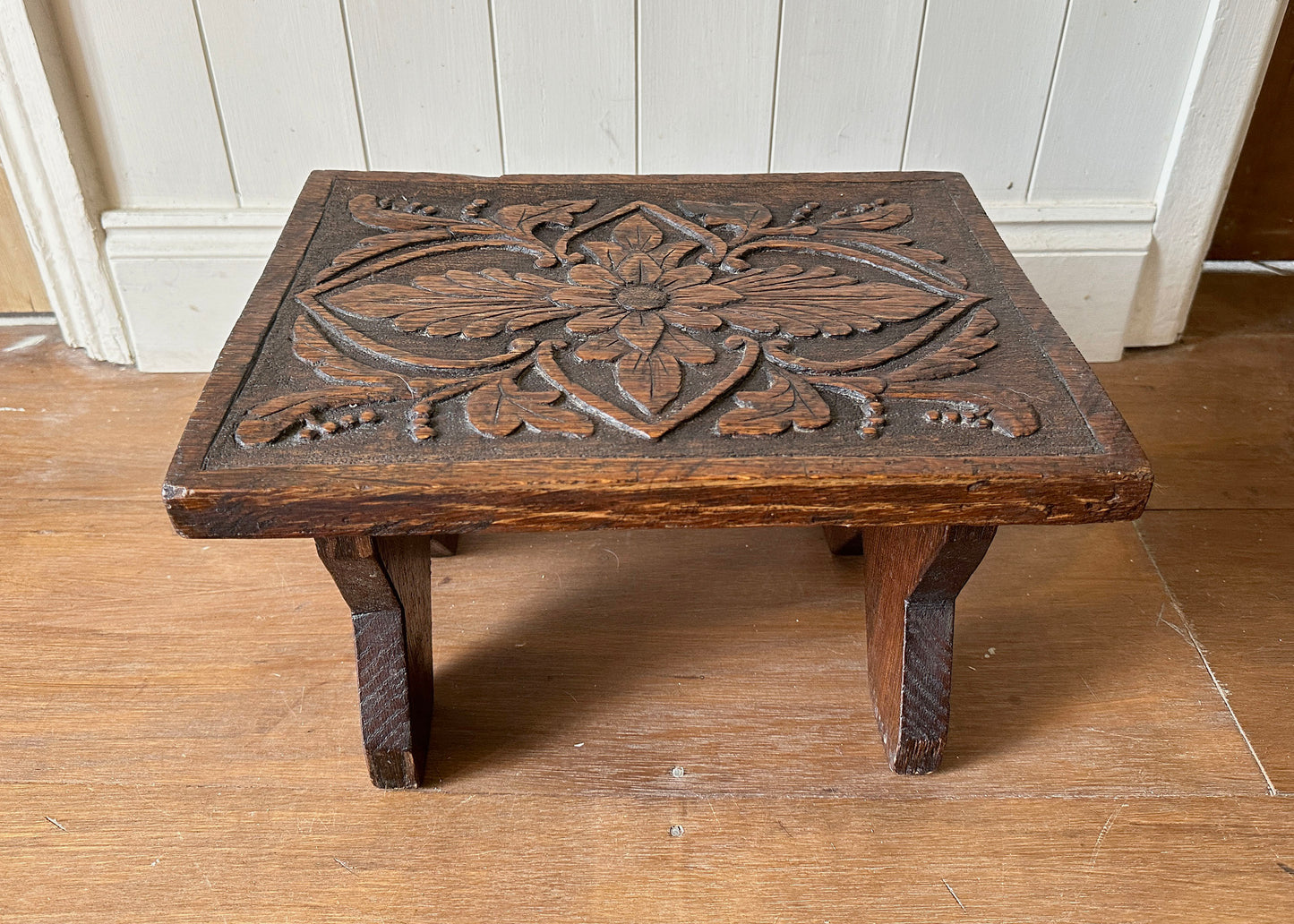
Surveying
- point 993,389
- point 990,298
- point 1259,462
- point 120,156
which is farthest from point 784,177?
point 120,156

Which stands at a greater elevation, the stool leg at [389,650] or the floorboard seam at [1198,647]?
the stool leg at [389,650]

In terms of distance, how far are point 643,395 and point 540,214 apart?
0.37m

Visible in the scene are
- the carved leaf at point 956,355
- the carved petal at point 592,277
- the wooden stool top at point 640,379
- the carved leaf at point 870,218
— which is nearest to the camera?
the wooden stool top at point 640,379

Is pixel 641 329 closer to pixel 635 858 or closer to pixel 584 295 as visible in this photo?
pixel 584 295

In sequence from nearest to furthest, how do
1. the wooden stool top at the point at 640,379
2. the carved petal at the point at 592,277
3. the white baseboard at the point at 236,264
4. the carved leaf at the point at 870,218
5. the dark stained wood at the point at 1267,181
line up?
the wooden stool top at the point at 640,379
the carved petal at the point at 592,277
the carved leaf at the point at 870,218
the white baseboard at the point at 236,264
the dark stained wood at the point at 1267,181

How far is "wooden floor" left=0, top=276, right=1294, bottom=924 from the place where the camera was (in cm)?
90

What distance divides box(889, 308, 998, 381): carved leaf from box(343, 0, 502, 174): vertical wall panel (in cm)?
82

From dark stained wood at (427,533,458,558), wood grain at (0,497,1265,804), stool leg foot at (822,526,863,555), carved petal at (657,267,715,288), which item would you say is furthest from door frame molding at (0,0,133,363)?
stool leg foot at (822,526,863,555)

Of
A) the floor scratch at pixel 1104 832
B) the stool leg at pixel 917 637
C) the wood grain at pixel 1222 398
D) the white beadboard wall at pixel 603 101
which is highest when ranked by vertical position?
the white beadboard wall at pixel 603 101

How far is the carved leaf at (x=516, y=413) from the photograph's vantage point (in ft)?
2.63

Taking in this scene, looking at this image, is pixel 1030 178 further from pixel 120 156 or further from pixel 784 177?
pixel 120 156

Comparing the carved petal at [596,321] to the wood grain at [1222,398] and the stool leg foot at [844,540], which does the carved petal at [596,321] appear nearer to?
the stool leg foot at [844,540]

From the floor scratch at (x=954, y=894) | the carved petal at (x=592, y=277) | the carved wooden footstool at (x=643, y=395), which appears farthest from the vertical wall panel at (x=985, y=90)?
the floor scratch at (x=954, y=894)

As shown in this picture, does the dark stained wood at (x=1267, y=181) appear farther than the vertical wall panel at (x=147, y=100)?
Yes
